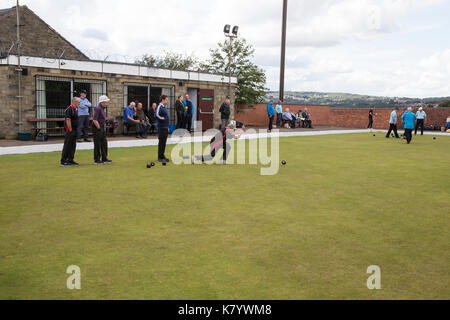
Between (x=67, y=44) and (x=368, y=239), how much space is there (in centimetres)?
2962

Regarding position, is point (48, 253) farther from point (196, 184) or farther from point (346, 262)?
point (196, 184)

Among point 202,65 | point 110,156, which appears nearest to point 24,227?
point 110,156

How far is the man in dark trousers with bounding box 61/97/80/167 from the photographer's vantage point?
35.6ft

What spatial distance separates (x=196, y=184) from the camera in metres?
9.12

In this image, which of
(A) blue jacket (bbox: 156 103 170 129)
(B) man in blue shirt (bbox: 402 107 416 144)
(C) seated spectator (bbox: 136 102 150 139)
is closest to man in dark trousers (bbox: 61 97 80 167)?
(A) blue jacket (bbox: 156 103 170 129)

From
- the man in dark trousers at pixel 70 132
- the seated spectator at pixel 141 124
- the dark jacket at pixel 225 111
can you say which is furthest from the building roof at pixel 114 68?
the man in dark trousers at pixel 70 132

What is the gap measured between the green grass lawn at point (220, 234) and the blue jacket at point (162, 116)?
1973mm

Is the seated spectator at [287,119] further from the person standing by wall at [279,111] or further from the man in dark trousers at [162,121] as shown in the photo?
the man in dark trousers at [162,121]

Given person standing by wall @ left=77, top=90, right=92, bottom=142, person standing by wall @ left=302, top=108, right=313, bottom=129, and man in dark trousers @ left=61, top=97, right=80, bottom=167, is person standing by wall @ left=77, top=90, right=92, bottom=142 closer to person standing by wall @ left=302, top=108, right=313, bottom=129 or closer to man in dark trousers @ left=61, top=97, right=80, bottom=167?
man in dark trousers @ left=61, top=97, right=80, bottom=167

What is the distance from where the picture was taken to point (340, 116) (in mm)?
40969

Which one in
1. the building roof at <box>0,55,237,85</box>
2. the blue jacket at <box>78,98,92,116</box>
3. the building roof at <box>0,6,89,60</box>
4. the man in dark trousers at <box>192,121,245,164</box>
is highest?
the building roof at <box>0,6,89,60</box>

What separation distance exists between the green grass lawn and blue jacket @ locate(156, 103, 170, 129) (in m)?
1.97
